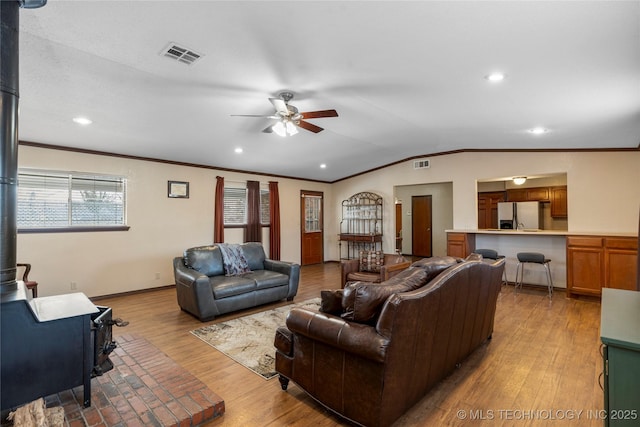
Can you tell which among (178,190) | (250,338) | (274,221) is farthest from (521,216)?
(178,190)

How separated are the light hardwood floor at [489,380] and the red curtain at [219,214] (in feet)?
7.42

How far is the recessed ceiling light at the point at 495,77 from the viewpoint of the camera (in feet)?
8.60

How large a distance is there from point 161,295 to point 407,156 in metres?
5.67

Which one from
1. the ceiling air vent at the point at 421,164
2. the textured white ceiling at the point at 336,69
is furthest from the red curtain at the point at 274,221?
the ceiling air vent at the point at 421,164

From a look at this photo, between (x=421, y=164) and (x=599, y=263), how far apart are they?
351 centimetres

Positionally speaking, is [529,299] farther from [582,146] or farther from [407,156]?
[407,156]

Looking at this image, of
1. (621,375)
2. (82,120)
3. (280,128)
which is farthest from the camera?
(82,120)

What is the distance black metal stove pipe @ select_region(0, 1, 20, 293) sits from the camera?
1681 millimetres

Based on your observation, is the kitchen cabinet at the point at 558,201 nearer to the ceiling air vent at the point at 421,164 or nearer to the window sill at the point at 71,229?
the ceiling air vent at the point at 421,164

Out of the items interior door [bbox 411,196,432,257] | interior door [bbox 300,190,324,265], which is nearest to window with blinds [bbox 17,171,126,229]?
interior door [bbox 300,190,324,265]

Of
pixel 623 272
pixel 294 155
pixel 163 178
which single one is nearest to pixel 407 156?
pixel 294 155

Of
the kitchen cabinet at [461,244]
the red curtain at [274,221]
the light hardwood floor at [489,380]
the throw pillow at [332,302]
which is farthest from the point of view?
the red curtain at [274,221]

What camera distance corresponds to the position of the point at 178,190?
574cm

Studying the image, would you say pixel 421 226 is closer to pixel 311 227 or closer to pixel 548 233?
pixel 311 227
